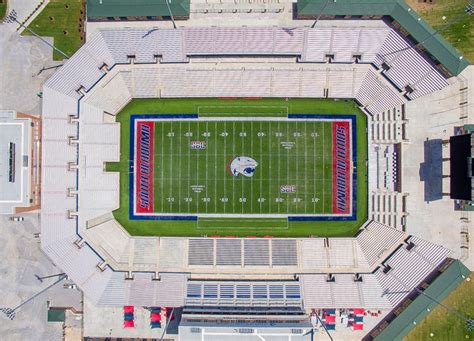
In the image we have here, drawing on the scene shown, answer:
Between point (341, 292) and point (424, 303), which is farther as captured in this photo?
point (341, 292)

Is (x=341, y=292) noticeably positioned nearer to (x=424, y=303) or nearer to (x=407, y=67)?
(x=424, y=303)

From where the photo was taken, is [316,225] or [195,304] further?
[316,225]

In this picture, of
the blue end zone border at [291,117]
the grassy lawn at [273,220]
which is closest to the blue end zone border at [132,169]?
the blue end zone border at [291,117]

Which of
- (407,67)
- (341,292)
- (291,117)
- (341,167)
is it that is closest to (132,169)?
(291,117)

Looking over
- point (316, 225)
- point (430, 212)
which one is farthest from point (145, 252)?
point (430, 212)

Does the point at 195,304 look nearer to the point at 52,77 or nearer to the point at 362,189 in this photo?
the point at 362,189
